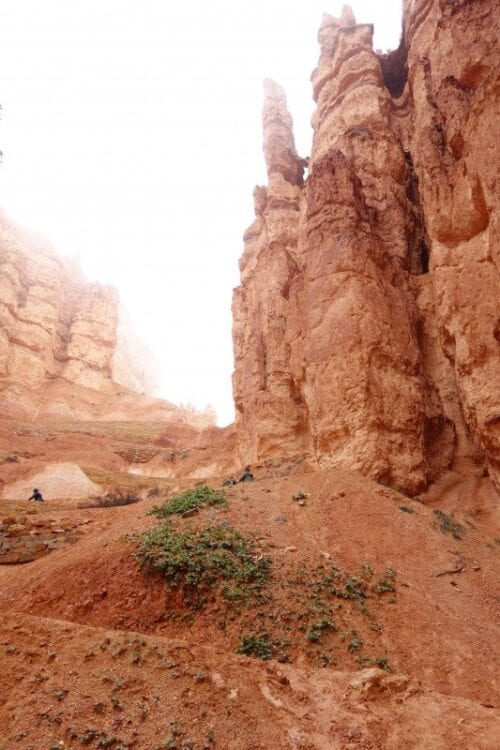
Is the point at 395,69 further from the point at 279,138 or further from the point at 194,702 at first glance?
the point at 194,702

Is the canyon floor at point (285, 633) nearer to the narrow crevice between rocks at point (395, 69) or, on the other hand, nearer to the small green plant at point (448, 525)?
the small green plant at point (448, 525)

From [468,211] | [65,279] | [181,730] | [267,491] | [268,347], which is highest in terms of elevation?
[65,279]

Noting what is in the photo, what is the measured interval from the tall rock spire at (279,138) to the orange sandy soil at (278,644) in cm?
2563

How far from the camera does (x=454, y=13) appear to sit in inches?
666

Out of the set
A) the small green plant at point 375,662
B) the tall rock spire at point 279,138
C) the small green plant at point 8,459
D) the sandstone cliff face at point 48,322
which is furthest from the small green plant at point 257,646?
the sandstone cliff face at point 48,322

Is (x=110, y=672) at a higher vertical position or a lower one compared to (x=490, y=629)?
higher

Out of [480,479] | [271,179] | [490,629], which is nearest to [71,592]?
[490,629]

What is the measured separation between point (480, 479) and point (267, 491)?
683cm

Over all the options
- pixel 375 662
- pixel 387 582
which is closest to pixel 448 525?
pixel 387 582

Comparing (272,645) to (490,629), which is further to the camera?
(490,629)

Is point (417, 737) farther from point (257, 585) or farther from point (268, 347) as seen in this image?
point (268, 347)

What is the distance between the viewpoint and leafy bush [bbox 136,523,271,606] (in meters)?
7.79

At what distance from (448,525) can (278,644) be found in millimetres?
6556

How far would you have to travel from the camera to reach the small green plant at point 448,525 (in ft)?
35.8
